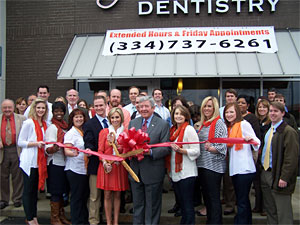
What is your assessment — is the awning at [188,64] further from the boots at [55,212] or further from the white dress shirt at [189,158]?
the boots at [55,212]

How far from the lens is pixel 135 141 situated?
348cm

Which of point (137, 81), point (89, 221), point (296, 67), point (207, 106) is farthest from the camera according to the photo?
point (137, 81)

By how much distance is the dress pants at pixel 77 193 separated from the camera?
394 cm

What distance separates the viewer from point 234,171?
372 centimetres

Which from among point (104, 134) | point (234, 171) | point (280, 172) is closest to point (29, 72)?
Result: point (104, 134)

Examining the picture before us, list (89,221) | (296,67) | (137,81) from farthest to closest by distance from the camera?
1. (137,81)
2. (296,67)
3. (89,221)

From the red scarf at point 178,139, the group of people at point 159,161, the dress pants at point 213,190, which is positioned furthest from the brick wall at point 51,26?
the dress pants at point 213,190

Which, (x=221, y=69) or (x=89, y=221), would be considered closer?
(x=89, y=221)

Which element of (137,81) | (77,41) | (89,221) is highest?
(77,41)

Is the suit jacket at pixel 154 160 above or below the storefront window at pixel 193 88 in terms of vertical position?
below

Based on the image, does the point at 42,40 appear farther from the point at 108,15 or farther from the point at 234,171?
the point at 234,171

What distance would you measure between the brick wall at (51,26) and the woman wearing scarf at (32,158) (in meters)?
4.20

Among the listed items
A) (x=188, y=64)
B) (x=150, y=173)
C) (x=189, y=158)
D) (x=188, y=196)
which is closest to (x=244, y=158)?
(x=189, y=158)

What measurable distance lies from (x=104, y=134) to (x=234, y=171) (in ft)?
6.32
